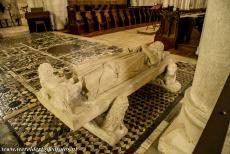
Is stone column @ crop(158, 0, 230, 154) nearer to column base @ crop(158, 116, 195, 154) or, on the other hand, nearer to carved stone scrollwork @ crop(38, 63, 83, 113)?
column base @ crop(158, 116, 195, 154)

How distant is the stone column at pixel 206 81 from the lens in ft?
4.01

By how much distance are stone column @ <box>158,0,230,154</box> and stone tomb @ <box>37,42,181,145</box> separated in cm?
57

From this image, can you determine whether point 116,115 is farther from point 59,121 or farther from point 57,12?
point 57,12

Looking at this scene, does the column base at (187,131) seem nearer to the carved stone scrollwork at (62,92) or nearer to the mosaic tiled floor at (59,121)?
the mosaic tiled floor at (59,121)

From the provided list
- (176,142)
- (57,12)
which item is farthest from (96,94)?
(57,12)

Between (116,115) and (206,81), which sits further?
(116,115)

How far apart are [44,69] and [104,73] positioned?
2.50 ft

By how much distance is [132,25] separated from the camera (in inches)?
368

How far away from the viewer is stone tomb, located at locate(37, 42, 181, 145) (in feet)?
5.65

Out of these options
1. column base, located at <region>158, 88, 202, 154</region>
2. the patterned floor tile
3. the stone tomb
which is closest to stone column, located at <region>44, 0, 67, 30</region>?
the patterned floor tile

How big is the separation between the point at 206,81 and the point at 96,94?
3.50 ft

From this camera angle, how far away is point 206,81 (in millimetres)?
1405

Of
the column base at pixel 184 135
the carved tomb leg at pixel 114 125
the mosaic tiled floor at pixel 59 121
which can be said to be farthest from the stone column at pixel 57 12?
the column base at pixel 184 135

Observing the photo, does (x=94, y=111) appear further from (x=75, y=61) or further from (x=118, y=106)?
(x=75, y=61)
